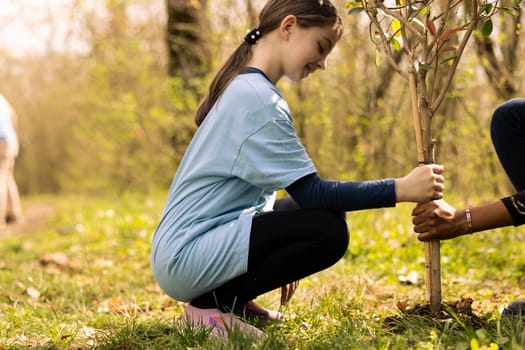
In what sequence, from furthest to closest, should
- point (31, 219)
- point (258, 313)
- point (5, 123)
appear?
1. point (31, 219)
2. point (5, 123)
3. point (258, 313)

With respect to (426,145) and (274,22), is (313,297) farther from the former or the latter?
(274,22)

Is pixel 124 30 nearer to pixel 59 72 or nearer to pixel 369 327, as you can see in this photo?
pixel 59 72

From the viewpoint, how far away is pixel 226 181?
2.44m

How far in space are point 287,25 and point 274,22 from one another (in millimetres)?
72

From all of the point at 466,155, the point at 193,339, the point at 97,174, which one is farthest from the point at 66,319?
the point at 97,174

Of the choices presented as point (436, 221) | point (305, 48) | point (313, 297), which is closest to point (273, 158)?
point (305, 48)

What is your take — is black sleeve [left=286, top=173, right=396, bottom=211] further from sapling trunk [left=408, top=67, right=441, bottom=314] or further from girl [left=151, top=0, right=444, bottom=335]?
sapling trunk [left=408, top=67, right=441, bottom=314]

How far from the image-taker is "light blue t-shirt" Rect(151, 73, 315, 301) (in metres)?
2.33

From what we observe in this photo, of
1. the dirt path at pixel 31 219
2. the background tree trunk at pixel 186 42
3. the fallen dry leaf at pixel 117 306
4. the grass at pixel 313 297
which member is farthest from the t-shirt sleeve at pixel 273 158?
the dirt path at pixel 31 219

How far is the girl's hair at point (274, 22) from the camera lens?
2.45 metres

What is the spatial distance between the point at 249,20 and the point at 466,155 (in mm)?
2292

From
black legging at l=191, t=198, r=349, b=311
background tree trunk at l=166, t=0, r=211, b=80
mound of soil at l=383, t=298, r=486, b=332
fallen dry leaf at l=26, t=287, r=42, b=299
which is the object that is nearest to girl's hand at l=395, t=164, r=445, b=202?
black legging at l=191, t=198, r=349, b=311

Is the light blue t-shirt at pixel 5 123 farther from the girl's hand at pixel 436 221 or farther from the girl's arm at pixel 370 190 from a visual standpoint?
the girl's hand at pixel 436 221

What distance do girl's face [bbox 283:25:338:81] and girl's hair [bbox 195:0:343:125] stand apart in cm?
3
